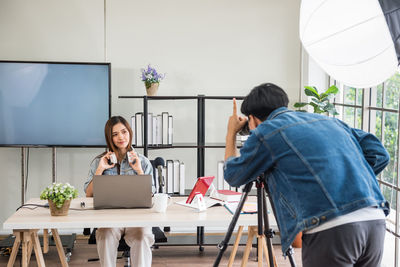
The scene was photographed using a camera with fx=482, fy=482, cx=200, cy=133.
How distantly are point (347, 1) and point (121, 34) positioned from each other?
336 cm

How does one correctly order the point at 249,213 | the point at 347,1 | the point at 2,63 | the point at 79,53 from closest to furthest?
the point at 347,1
the point at 249,213
the point at 2,63
the point at 79,53

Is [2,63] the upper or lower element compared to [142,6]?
lower

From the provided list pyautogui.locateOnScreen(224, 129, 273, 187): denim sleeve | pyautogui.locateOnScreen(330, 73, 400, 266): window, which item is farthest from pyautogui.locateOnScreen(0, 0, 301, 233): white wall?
pyautogui.locateOnScreen(224, 129, 273, 187): denim sleeve

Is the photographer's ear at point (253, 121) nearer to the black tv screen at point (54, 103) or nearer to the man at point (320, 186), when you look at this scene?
the man at point (320, 186)

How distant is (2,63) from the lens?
14.3ft

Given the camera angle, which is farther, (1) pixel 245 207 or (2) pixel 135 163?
(2) pixel 135 163

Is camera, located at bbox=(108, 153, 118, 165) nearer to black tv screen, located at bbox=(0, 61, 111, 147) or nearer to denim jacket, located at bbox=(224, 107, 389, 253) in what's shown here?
black tv screen, located at bbox=(0, 61, 111, 147)

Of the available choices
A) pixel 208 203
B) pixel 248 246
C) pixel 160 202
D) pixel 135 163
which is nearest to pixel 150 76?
pixel 135 163

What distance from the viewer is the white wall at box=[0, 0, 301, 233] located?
15.3 ft

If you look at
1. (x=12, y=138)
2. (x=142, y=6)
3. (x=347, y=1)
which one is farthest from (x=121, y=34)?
(x=347, y=1)

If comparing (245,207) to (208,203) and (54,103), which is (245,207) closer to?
(208,203)

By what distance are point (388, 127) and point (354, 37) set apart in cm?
206

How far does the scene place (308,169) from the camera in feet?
5.45

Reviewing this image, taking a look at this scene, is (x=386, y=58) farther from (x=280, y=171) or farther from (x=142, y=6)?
(x=142, y=6)
